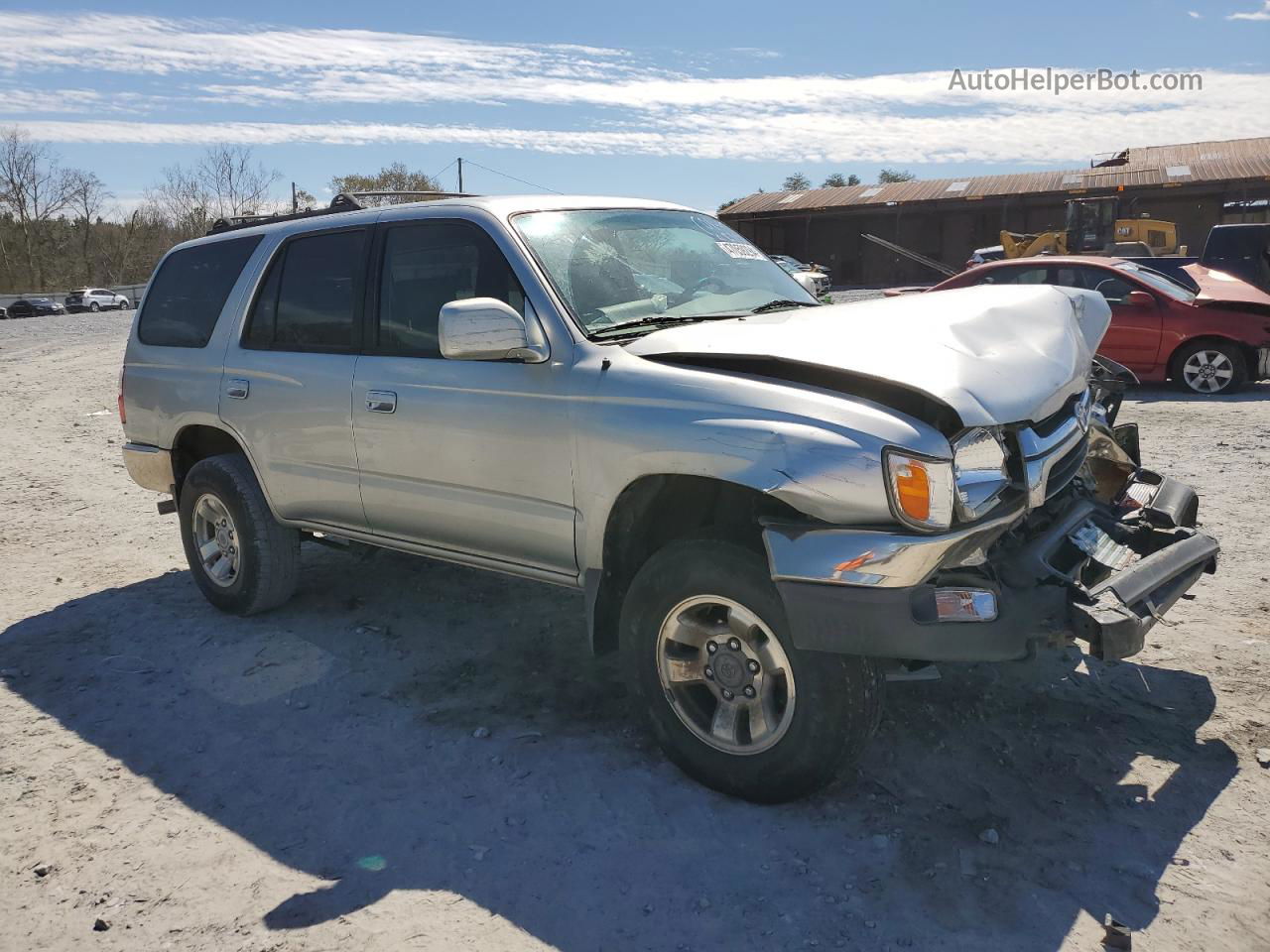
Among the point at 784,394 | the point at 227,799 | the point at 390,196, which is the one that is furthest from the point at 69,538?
the point at 784,394

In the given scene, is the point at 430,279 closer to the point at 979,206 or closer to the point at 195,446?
the point at 195,446

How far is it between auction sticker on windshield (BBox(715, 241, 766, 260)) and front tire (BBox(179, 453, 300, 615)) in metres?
2.62

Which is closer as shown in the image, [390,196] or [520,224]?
[520,224]

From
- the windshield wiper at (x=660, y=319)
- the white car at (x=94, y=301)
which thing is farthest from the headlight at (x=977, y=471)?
the white car at (x=94, y=301)

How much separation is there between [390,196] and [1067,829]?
4609 mm

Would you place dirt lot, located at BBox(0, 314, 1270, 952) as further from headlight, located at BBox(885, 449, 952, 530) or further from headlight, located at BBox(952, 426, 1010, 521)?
headlight, located at BBox(885, 449, 952, 530)

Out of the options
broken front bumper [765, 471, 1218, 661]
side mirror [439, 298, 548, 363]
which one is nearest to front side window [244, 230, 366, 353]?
side mirror [439, 298, 548, 363]

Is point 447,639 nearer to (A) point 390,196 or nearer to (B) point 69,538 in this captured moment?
(A) point 390,196

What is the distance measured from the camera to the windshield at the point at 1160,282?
A: 36.4 feet

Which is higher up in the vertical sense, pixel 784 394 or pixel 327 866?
pixel 784 394

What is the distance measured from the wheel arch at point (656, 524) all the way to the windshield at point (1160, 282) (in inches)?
374

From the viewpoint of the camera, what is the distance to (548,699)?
4250mm

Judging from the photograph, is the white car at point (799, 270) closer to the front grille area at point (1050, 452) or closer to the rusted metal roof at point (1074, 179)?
the front grille area at point (1050, 452)

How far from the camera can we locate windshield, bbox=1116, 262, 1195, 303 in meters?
11.1
